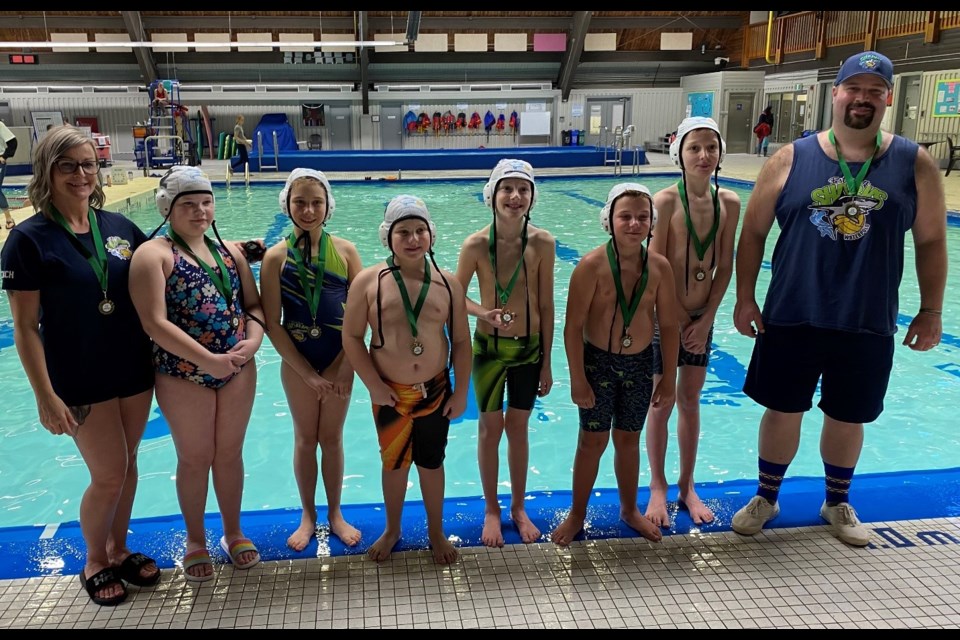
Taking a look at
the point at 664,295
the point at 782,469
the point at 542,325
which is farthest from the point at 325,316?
the point at 782,469

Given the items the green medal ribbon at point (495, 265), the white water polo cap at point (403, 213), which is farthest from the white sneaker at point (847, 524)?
the white water polo cap at point (403, 213)

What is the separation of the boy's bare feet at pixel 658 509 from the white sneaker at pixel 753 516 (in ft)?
0.83

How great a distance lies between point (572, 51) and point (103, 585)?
2222 centimetres

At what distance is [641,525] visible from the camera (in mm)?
2709

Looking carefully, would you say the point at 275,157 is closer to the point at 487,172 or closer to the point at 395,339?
the point at 487,172

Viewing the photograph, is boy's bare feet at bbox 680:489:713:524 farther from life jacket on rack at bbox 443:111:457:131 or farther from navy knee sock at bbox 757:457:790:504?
life jacket on rack at bbox 443:111:457:131

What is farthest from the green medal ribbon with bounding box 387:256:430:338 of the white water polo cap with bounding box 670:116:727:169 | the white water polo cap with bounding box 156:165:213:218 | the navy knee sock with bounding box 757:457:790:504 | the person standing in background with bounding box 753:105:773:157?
the person standing in background with bounding box 753:105:773:157

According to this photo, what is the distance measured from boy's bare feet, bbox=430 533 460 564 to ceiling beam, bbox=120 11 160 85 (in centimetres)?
1973

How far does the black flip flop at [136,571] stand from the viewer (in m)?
2.35

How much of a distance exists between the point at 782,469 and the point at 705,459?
55.1 inches

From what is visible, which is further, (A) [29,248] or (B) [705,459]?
(B) [705,459]

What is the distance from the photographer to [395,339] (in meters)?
2.38

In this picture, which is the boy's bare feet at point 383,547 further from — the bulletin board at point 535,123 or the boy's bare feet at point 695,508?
the bulletin board at point 535,123

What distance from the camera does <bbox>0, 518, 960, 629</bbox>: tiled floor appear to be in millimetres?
2164
